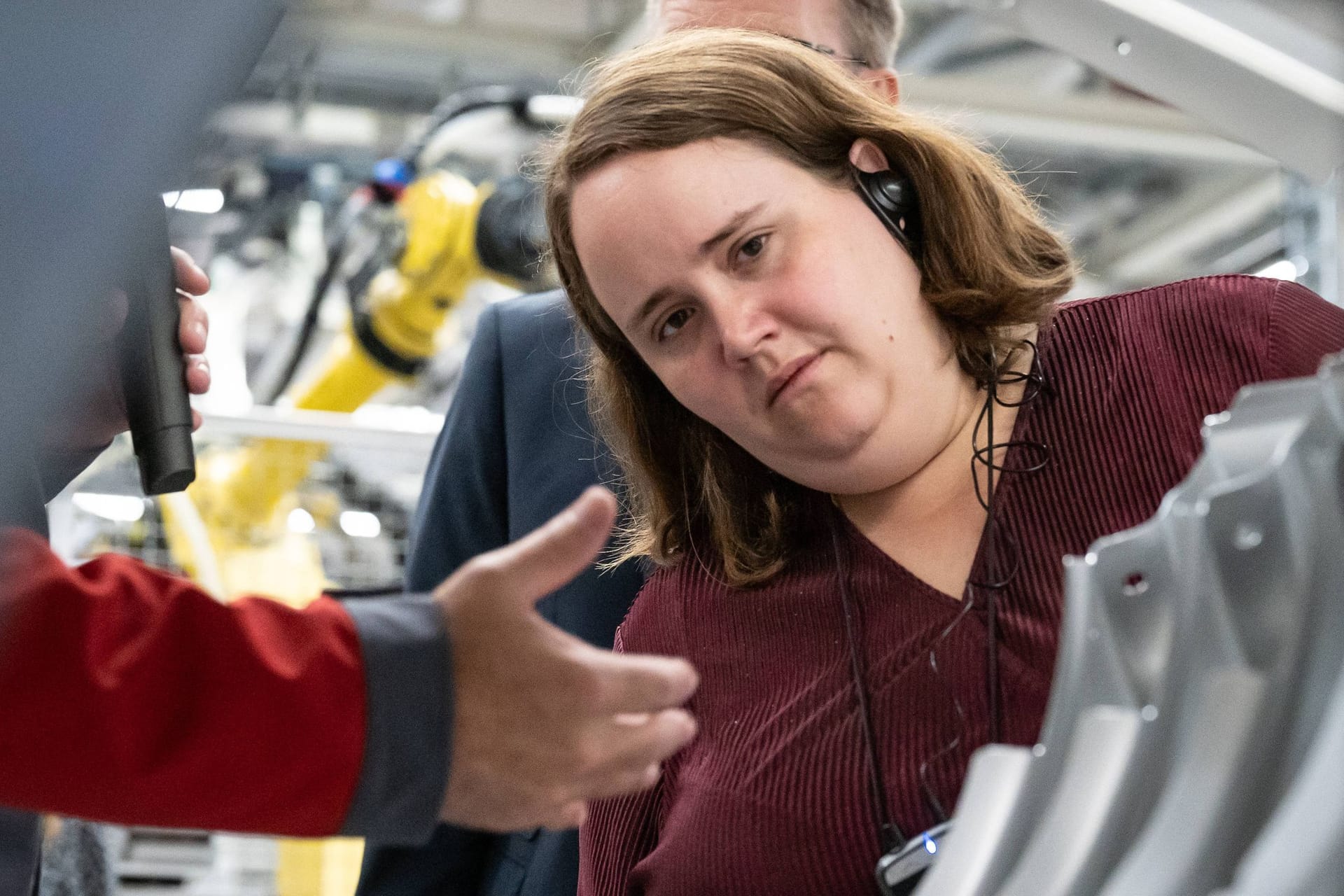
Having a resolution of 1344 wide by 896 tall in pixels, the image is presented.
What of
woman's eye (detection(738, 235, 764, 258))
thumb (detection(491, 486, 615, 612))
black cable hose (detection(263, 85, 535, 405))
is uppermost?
thumb (detection(491, 486, 615, 612))

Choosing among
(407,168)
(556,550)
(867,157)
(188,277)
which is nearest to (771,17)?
(867,157)

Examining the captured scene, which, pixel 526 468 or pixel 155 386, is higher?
pixel 155 386

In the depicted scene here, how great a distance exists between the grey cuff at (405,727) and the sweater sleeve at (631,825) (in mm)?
532

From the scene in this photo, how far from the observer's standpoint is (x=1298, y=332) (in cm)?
104

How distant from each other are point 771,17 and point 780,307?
1.99ft

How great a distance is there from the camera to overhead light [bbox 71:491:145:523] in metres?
2.43

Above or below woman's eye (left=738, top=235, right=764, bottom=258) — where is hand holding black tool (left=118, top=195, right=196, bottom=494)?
below

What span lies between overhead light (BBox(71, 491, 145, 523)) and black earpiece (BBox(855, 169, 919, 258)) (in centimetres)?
170

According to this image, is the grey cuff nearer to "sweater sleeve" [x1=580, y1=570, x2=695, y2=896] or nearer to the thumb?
the thumb

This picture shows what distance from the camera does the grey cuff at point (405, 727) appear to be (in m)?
0.61

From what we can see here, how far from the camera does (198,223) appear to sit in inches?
73.9

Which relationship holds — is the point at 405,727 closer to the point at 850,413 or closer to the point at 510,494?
the point at 850,413

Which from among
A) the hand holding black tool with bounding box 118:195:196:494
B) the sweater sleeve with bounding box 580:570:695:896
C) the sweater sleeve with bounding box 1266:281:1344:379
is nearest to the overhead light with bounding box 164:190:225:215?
the hand holding black tool with bounding box 118:195:196:494

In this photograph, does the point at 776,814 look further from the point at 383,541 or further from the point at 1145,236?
the point at 1145,236
